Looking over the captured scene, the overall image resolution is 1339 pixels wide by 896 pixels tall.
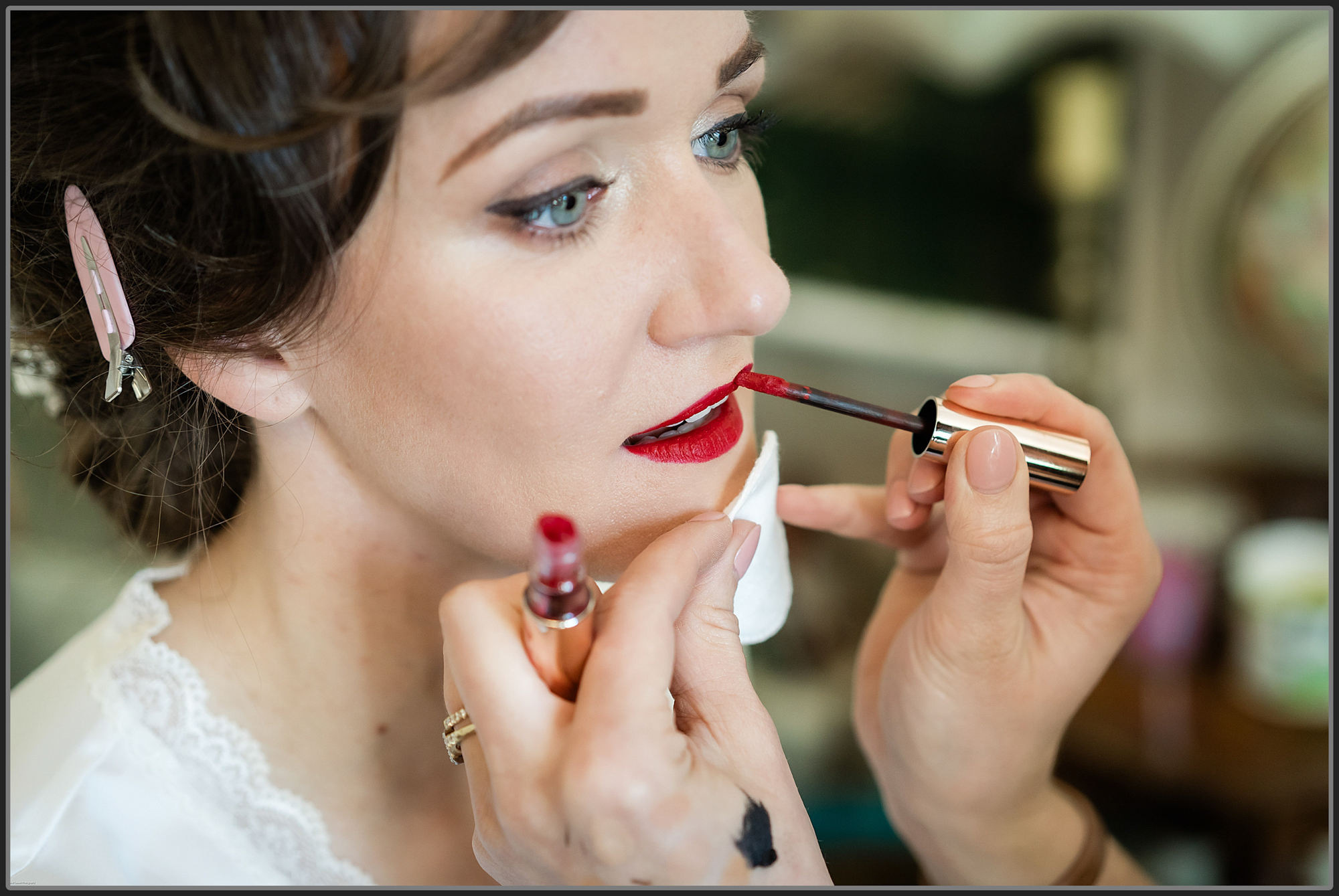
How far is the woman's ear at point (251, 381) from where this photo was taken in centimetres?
69

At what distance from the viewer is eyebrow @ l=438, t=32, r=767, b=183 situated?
545 millimetres

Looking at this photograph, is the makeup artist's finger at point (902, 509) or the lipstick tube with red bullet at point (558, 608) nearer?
the lipstick tube with red bullet at point (558, 608)

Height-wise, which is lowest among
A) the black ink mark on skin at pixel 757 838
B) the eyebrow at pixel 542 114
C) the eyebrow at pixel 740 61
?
the black ink mark on skin at pixel 757 838

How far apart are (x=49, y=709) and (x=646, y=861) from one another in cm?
70

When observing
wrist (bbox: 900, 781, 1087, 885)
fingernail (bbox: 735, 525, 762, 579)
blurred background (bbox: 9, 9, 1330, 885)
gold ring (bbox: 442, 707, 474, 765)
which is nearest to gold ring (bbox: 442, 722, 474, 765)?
gold ring (bbox: 442, 707, 474, 765)

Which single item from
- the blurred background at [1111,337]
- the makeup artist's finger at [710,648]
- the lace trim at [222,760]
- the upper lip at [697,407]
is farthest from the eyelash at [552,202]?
the blurred background at [1111,337]

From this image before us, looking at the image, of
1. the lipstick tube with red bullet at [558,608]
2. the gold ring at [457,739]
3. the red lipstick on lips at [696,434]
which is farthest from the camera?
the red lipstick on lips at [696,434]

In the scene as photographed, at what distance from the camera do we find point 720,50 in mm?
627

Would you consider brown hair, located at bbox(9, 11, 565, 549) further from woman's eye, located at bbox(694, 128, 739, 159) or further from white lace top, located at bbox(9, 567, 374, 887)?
white lace top, located at bbox(9, 567, 374, 887)

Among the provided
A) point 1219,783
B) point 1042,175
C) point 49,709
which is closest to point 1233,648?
point 1219,783

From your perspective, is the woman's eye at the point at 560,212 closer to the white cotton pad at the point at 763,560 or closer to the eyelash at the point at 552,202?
the eyelash at the point at 552,202

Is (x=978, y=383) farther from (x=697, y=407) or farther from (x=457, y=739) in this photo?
(x=457, y=739)

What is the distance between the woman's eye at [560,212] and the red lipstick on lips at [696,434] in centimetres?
16

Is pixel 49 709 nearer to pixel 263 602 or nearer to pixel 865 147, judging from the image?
pixel 263 602
